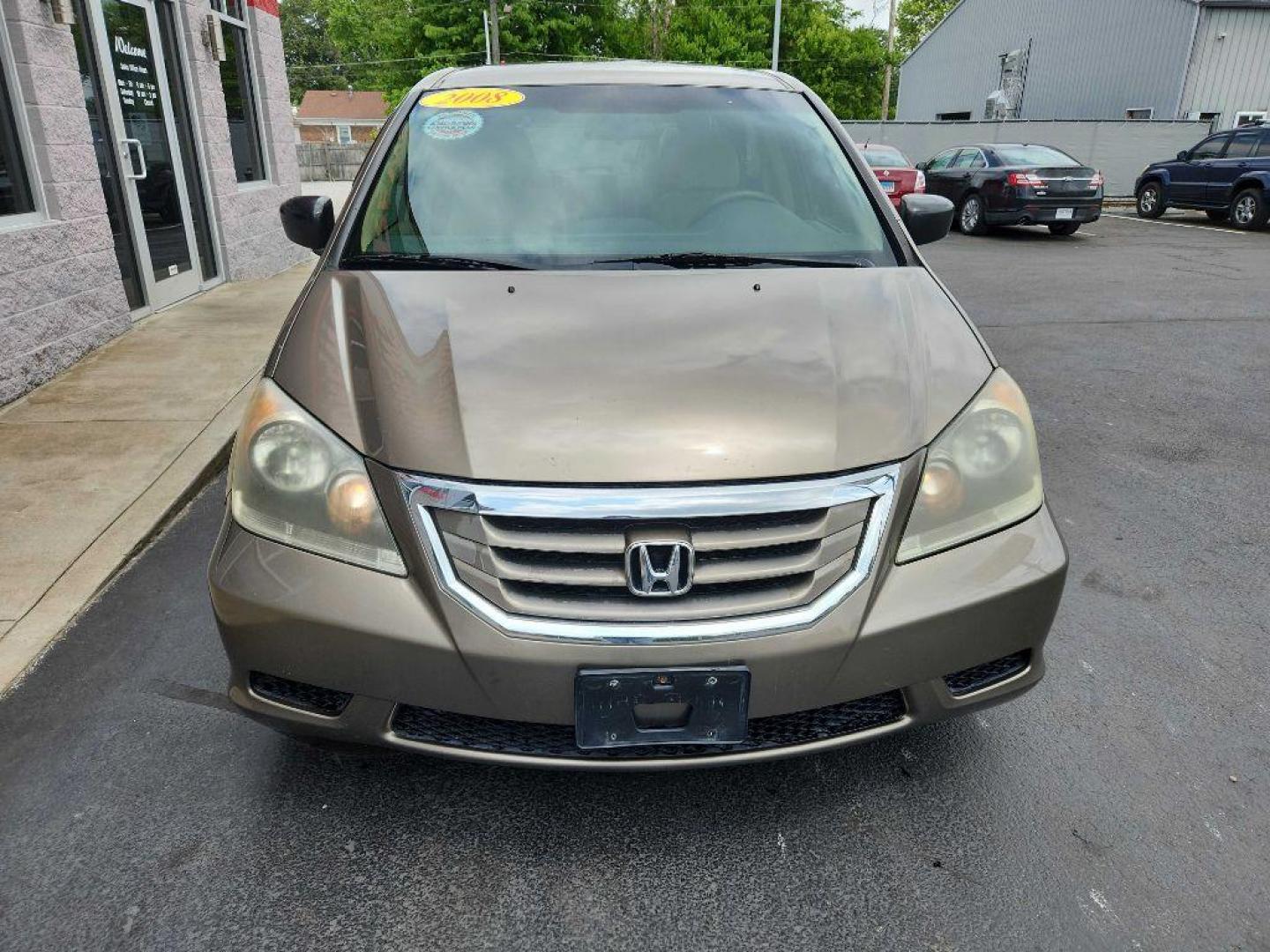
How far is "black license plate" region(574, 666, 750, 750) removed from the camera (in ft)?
5.56

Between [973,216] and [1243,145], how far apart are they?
16.5 feet

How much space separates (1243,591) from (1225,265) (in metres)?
10.4

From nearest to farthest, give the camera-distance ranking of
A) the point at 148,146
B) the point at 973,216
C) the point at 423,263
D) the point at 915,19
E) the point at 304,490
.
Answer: the point at 304,490 → the point at 423,263 → the point at 148,146 → the point at 973,216 → the point at 915,19

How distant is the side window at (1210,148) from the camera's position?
16.5 meters

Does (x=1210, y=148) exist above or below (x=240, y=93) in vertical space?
below

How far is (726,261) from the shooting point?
2619 millimetres

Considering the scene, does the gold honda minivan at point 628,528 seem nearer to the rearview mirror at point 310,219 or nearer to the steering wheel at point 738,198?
the steering wheel at point 738,198

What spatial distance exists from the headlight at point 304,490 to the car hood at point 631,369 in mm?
54

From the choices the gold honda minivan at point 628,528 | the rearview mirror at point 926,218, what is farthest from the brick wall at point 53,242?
the rearview mirror at point 926,218

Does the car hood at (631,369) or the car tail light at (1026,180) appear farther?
the car tail light at (1026,180)

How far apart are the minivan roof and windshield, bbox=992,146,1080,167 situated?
1334 cm

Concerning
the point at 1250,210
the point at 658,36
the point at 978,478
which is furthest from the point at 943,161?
the point at 658,36

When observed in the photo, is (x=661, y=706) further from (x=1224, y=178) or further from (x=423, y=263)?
(x=1224, y=178)

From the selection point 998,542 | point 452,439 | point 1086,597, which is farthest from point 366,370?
point 1086,597
